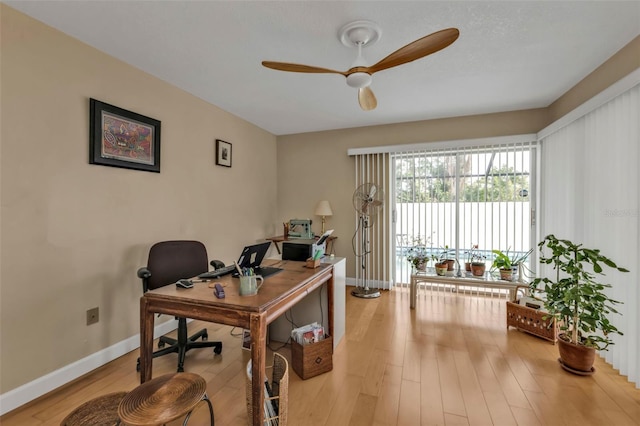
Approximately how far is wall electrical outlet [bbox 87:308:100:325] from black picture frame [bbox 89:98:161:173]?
1.17 m

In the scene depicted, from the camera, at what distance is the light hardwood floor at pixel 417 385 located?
1635mm

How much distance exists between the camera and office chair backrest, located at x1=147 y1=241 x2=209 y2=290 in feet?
7.24

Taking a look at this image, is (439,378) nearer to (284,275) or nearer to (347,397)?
(347,397)

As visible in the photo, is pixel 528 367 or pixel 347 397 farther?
pixel 528 367

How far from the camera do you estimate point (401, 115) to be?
3.77 meters

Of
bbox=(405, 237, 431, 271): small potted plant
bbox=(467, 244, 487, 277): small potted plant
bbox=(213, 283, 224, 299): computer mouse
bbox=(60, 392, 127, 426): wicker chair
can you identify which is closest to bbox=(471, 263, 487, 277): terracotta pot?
bbox=(467, 244, 487, 277): small potted plant

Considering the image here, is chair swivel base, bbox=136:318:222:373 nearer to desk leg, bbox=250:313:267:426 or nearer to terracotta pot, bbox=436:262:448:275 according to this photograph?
desk leg, bbox=250:313:267:426

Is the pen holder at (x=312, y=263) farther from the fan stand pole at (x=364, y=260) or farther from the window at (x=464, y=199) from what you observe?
the window at (x=464, y=199)

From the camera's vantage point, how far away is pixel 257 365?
1301mm

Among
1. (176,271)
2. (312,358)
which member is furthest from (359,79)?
(176,271)

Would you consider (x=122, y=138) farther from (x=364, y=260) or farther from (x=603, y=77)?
(x=603, y=77)

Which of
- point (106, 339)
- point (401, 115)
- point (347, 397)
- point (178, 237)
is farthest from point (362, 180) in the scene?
point (106, 339)

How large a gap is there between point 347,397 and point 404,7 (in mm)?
2522

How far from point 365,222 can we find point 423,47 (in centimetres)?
285
